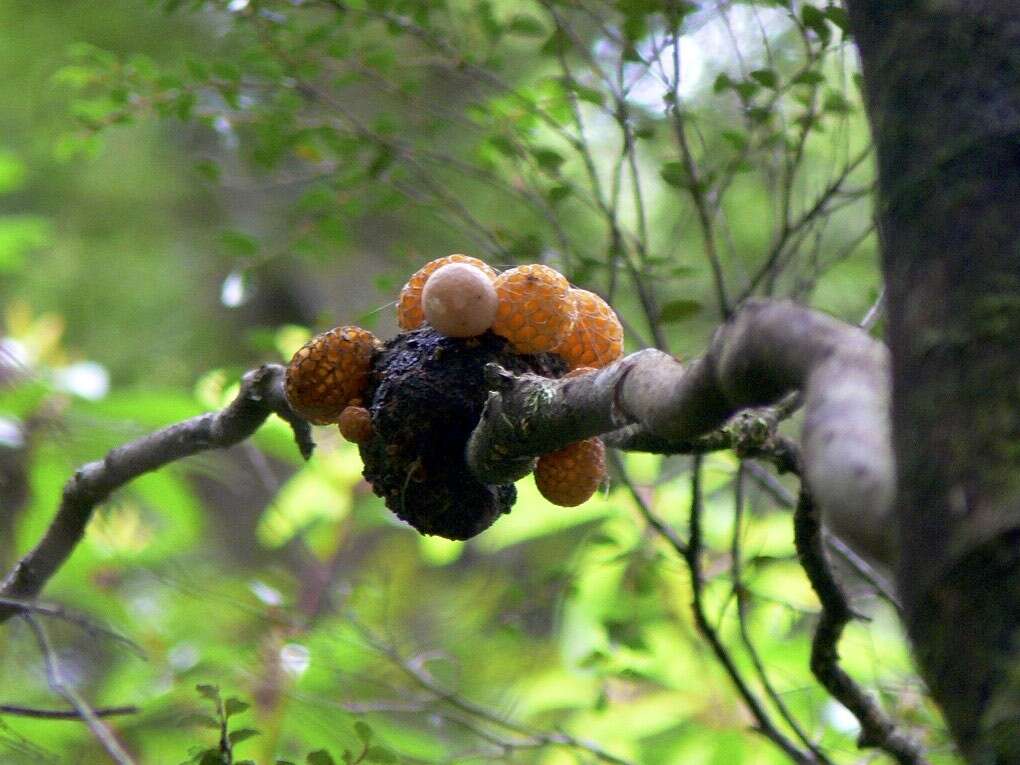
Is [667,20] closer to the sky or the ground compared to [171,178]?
closer to the sky

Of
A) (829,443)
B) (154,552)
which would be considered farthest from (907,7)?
(154,552)

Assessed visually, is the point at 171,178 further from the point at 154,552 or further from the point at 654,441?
the point at 654,441

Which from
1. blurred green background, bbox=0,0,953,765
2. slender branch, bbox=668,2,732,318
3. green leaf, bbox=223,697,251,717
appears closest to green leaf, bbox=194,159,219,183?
blurred green background, bbox=0,0,953,765

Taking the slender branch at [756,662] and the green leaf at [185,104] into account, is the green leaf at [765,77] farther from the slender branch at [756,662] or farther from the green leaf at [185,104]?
the green leaf at [185,104]

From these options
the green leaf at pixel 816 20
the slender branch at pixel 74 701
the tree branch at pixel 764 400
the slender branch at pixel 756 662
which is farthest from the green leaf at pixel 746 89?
the slender branch at pixel 74 701

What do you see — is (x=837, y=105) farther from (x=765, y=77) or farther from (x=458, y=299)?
(x=458, y=299)
